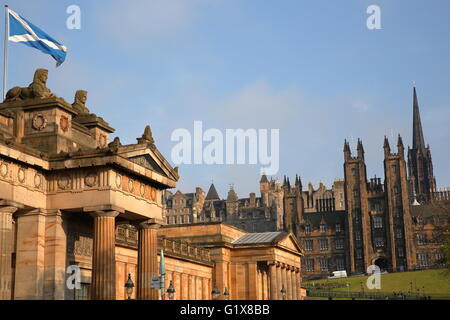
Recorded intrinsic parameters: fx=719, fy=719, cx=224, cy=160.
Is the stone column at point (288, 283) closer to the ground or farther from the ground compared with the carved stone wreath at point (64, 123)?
closer to the ground

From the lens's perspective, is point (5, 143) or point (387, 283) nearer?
point (5, 143)

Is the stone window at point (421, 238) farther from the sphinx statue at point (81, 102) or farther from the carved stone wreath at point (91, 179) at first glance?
the carved stone wreath at point (91, 179)

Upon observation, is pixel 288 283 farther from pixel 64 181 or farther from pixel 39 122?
pixel 39 122

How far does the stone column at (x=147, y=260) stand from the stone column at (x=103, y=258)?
3.72 metres

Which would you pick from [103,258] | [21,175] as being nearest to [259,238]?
[103,258]

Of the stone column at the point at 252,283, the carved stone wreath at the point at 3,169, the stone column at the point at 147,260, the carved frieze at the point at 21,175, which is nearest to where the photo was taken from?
the carved stone wreath at the point at 3,169

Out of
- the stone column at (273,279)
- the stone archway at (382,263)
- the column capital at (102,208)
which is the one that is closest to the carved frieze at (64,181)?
the column capital at (102,208)

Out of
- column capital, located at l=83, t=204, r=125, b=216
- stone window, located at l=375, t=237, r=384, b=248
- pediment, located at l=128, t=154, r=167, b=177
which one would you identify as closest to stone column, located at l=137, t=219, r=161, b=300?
pediment, located at l=128, t=154, r=167, b=177

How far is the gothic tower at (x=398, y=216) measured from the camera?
631ft

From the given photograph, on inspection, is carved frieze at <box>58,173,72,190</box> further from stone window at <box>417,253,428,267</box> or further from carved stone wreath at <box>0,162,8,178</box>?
stone window at <box>417,253,428,267</box>
